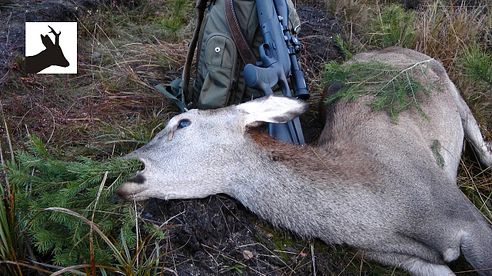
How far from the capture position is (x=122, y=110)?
15.1 feet

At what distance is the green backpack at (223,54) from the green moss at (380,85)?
55 cm

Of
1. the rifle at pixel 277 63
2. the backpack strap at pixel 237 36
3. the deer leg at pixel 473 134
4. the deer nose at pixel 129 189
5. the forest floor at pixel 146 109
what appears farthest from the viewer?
the deer leg at pixel 473 134

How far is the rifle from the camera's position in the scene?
142 inches

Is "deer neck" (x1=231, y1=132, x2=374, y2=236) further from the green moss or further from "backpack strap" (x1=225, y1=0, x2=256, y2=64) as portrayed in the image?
"backpack strap" (x1=225, y1=0, x2=256, y2=64)

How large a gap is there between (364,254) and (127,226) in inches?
48.7

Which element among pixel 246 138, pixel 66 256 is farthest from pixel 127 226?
pixel 246 138

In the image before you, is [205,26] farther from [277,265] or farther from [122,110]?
[277,265]

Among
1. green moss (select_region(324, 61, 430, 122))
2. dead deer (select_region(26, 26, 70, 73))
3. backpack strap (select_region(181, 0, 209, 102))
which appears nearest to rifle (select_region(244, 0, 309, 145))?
green moss (select_region(324, 61, 430, 122))

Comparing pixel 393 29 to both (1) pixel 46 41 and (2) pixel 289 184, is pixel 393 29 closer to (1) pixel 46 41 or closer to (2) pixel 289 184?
(2) pixel 289 184

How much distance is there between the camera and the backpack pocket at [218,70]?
413 cm

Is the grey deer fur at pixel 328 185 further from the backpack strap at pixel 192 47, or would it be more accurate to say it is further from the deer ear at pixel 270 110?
A: the backpack strap at pixel 192 47

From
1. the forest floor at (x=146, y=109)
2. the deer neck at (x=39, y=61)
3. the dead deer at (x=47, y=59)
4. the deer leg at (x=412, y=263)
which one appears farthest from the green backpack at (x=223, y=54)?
the deer leg at (x=412, y=263)

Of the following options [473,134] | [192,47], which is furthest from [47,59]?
[473,134]

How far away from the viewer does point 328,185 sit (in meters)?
3.18
